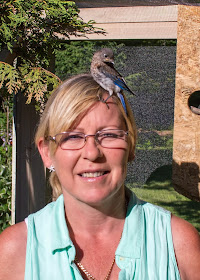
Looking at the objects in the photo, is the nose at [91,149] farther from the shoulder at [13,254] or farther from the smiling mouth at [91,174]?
the shoulder at [13,254]

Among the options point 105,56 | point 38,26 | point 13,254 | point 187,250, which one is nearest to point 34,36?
point 38,26

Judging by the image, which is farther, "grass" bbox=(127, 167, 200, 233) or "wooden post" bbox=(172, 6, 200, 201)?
"grass" bbox=(127, 167, 200, 233)

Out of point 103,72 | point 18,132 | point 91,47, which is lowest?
point 18,132

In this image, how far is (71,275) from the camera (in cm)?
155

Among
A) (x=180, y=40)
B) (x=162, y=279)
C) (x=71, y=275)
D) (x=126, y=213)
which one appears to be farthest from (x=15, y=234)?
(x=180, y=40)

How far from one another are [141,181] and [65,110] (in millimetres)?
1992

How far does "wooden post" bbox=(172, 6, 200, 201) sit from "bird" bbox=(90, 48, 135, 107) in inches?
32.8

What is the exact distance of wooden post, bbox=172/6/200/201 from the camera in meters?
2.41

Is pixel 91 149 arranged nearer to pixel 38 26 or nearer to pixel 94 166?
pixel 94 166

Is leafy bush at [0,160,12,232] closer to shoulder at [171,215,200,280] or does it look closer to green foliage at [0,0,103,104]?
green foliage at [0,0,103,104]

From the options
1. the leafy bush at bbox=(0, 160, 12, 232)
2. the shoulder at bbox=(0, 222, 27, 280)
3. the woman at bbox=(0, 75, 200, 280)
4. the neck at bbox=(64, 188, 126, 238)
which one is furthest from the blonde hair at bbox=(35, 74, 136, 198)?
the leafy bush at bbox=(0, 160, 12, 232)

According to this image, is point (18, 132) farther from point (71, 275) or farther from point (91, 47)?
point (71, 275)

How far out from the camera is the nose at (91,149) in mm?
1497

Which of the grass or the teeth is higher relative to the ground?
the teeth
